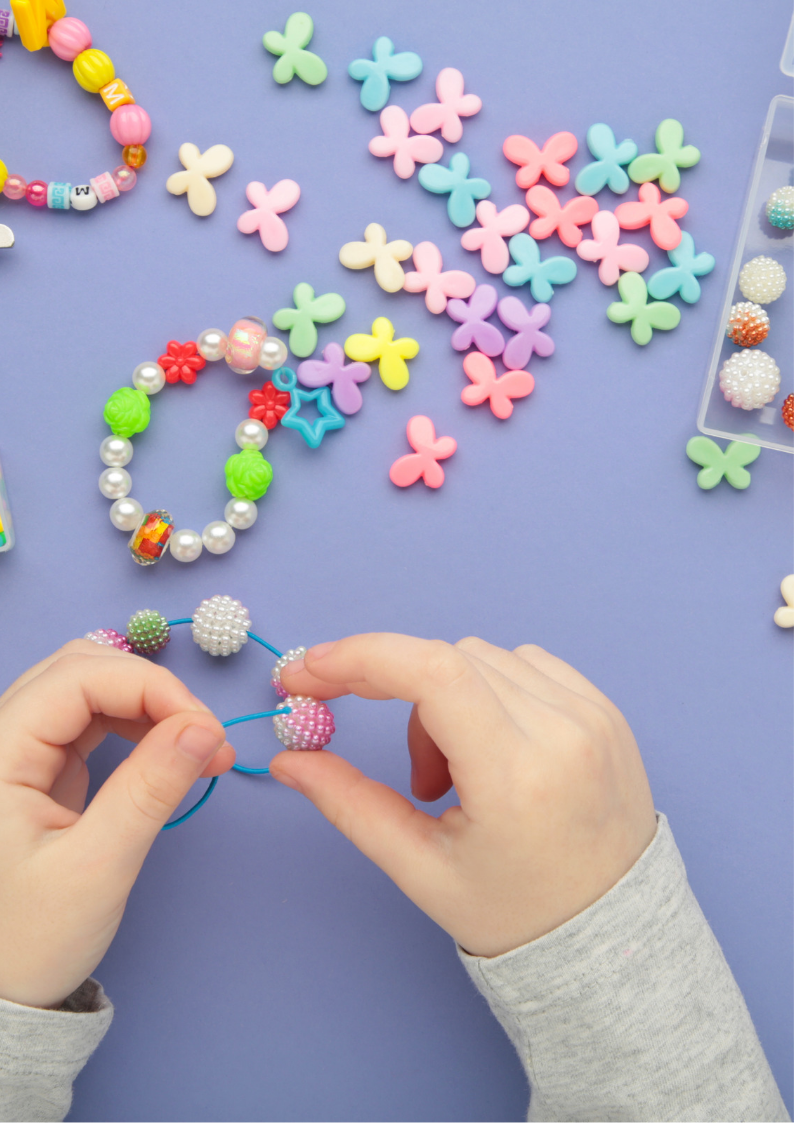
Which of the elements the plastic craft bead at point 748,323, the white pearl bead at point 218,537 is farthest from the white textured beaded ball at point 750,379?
the white pearl bead at point 218,537

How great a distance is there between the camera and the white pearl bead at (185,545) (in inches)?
44.8

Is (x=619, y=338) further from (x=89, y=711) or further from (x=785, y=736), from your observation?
(x=89, y=711)

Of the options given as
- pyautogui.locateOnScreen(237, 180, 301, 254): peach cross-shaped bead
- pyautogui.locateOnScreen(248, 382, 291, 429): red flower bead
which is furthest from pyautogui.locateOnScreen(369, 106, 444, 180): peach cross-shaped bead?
pyautogui.locateOnScreen(248, 382, 291, 429): red flower bead

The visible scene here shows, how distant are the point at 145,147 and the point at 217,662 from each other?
0.74 metres

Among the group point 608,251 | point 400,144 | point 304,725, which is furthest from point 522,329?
point 304,725

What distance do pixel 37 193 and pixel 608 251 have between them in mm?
807

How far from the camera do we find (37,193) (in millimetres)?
1148

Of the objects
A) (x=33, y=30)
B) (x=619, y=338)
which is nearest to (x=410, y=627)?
(x=619, y=338)

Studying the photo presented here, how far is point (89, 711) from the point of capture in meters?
0.89

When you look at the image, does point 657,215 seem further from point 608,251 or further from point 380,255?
point 380,255

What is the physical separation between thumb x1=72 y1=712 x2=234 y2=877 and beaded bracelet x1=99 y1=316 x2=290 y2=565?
0.39 m

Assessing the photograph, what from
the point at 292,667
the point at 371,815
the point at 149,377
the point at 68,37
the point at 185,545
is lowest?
the point at 371,815

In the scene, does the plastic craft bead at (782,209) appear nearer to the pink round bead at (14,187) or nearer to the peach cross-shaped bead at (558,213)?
the peach cross-shaped bead at (558,213)

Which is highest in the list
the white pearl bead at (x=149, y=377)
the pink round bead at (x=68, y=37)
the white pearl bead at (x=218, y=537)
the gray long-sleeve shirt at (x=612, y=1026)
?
the pink round bead at (x=68, y=37)
